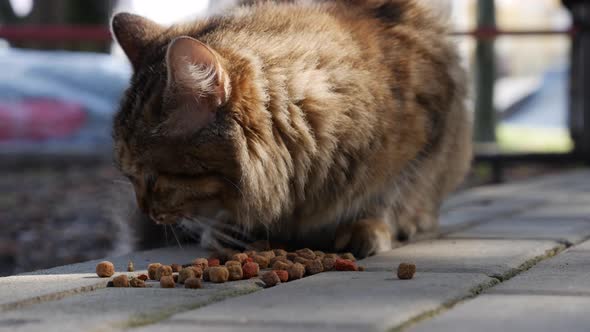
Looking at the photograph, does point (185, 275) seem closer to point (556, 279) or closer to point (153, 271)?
point (153, 271)

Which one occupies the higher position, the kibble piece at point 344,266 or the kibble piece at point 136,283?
the kibble piece at point 136,283

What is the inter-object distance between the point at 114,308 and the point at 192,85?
2.82 feet

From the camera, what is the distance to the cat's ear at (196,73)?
279 centimetres

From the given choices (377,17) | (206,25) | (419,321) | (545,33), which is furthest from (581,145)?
(419,321)

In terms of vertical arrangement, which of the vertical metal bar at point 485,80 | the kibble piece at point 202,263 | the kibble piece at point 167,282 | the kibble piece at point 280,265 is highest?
the kibble piece at point 167,282

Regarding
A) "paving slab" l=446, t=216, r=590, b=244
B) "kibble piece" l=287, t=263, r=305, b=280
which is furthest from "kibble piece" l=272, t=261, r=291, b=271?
"paving slab" l=446, t=216, r=590, b=244

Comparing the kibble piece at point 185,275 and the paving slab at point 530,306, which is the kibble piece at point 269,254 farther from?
the paving slab at point 530,306

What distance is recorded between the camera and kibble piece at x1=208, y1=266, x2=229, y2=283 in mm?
2646

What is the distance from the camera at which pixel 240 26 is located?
10.8 ft

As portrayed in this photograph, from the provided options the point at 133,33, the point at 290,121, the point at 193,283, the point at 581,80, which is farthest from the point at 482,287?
the point at 581,80

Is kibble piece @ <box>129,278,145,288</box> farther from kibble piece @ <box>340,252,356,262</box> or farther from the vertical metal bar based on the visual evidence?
the vertical metal bar

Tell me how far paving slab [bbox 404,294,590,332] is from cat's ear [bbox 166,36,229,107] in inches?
40.6

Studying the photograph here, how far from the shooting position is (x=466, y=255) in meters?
3.17

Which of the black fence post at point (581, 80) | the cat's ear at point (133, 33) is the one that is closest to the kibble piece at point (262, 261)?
the cat's ear at point (133, 33)
